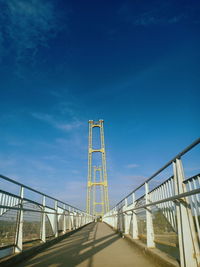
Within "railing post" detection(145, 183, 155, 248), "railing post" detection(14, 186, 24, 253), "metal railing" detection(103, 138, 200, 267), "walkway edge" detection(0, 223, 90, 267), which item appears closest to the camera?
"metal railing" detection(103, 138, 200, 267)

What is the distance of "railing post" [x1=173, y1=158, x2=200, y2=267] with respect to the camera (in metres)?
1.60

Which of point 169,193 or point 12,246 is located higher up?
point 169,193

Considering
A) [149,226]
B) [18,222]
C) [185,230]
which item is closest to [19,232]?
[18,222]

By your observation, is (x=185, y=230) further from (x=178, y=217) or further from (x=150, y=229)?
(x=150, y=229)

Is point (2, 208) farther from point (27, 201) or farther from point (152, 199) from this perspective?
point (152, 199)

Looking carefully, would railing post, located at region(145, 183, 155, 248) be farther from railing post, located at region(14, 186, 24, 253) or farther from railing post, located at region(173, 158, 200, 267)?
railing post, located at region(14, 186, 24, 253)

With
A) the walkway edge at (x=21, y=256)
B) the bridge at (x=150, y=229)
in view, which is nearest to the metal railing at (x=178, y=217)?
the bridge at (x=150, y=229)

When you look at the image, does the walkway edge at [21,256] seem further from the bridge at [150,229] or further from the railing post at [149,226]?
the railing post at [149,226]

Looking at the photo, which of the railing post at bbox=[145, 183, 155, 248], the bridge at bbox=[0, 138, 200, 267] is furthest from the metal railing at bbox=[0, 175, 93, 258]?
the railing post at bbox=[145, 183, 155, 248]

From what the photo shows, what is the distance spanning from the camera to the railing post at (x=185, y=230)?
160 cm

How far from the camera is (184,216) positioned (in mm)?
1738

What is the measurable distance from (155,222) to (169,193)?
35.0 inches

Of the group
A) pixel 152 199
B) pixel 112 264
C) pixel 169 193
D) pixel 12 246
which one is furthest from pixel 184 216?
pixel 12 246

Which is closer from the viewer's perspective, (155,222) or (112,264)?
(112,264)
